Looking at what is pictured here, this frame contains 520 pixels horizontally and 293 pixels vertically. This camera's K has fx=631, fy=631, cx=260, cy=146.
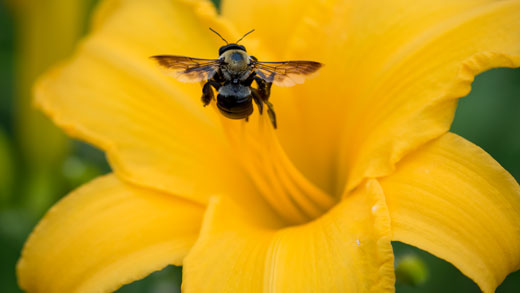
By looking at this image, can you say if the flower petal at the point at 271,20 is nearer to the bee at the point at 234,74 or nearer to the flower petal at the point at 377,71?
the flower petal at the point at 377,71

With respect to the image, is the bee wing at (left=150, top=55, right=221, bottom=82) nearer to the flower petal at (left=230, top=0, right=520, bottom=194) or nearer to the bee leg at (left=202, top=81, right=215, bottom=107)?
the bee leg at (left=202, top=81, right=215, bottom=107)

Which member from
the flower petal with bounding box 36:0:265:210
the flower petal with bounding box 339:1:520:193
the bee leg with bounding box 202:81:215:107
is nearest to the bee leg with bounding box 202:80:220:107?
the bee leg with bounding box 202:81:215:107

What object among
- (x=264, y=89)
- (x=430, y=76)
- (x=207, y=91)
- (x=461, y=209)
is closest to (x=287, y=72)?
(x=264, y=89)

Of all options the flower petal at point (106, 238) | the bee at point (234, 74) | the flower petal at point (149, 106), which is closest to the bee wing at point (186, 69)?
the bee at point (234, 74)

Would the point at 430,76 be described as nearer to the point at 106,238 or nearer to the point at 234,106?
the point at 234,106

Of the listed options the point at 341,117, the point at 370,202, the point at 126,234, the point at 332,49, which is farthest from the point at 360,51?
the point at 126,234
